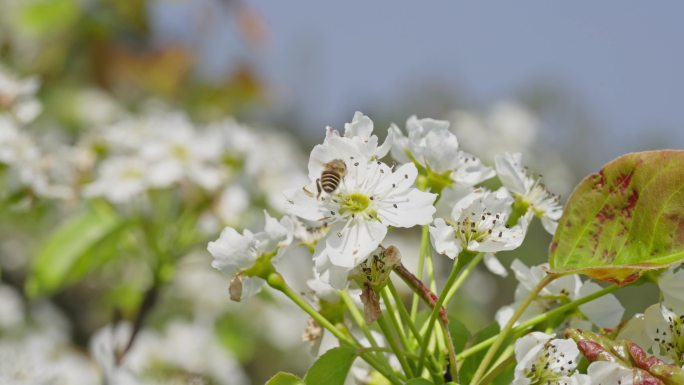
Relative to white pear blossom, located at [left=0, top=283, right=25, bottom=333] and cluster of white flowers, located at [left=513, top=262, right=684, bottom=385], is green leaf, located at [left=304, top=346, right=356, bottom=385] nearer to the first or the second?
cluster of white flowers, located at [left=513, top=262, right=684, bottom=385]

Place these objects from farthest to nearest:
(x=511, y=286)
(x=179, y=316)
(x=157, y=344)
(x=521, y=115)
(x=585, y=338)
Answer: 1. (x=511, y=286)
2. (x=521, y=115)
3. (x=179, y=316)
4. (x=157, y=344)
5. (x=585, y=338)

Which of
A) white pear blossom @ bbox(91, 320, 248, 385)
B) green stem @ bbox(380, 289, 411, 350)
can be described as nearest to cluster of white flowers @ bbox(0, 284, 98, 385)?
white pear blossom @ bbox(91, 320, 248, 385)

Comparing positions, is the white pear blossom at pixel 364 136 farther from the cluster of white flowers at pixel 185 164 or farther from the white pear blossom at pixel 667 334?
the cluster of white flowers at pixel 185 164

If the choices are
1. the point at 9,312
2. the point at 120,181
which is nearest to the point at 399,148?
the point at 120,181

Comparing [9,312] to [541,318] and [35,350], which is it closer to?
[35,350]

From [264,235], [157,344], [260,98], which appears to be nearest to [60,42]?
[260,98]

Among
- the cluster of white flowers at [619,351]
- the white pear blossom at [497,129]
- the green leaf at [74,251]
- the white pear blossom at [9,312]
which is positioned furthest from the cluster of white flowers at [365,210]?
the white pear blossom at [497,129]

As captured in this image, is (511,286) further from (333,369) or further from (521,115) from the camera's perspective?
(333,369)
